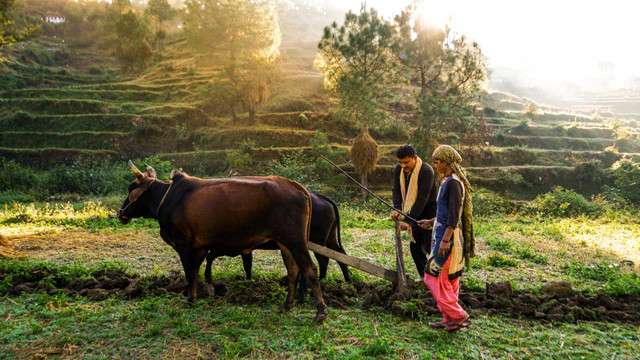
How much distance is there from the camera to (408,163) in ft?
15.7

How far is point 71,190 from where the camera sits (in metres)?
16.8

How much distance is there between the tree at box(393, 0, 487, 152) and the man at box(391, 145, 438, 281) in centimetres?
1484

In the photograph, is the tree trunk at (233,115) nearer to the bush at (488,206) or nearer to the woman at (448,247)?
the bush at (488,206)

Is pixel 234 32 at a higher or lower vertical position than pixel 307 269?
higher

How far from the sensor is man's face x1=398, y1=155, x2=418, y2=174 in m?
4.74

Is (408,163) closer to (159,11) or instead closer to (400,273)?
(400,273)

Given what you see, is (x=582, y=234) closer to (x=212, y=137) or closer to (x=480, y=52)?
(x=480, y=52)

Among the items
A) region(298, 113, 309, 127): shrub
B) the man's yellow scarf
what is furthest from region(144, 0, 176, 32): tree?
the man's yellow scarf

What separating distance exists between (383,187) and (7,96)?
102 ft

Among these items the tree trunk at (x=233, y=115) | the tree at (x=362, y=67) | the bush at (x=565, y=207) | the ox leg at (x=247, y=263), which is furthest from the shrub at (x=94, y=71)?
the bush at (x=565, y=207)

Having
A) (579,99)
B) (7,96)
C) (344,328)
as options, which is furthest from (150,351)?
(579,99)

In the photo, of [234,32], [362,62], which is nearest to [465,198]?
[362,62]

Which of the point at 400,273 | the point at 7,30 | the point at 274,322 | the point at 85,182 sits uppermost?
the point at 7,30

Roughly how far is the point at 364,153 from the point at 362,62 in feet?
19.1
